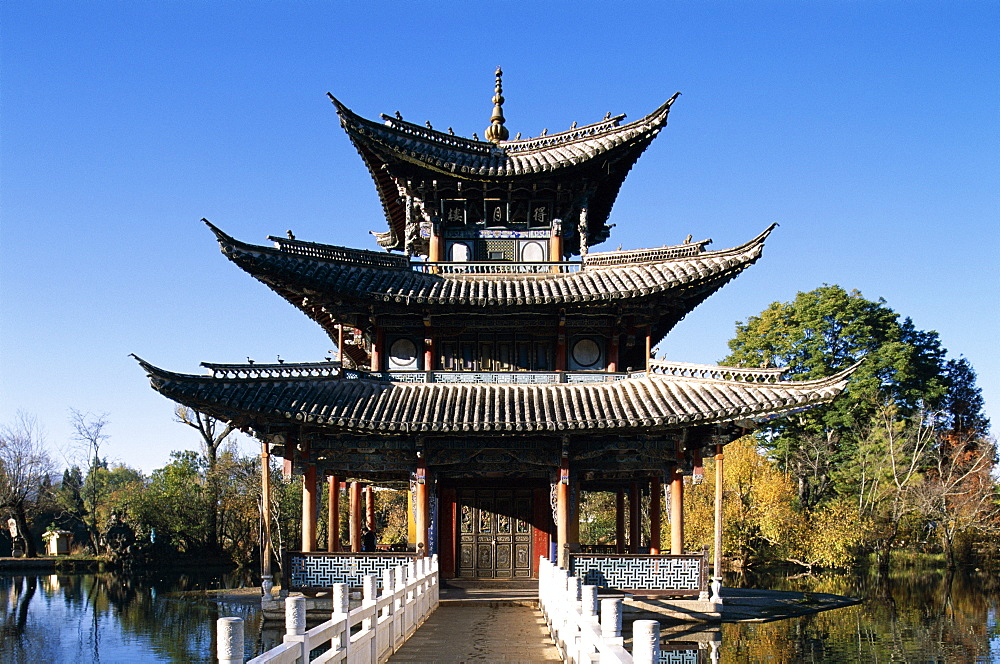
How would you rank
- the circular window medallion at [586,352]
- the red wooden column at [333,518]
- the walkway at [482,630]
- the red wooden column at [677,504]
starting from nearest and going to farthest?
1. the walkway at [482,630]
2. the red wooden column at [677,504]
3. the red wooden column at [333,518]
4. the circular window medallion at [586,352]

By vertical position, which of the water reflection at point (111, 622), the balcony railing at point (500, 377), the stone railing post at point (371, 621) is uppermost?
the balcony railing at point (500, 377)

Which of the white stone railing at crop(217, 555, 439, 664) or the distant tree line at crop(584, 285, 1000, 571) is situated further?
the distant tree line at crop(584, 285, 1000, 571)

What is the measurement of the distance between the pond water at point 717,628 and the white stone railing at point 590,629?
309 centimetres

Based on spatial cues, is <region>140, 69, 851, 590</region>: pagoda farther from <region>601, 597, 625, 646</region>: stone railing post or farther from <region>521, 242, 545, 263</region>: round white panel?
<region>601, 597, 625, 646</region>: stone railing post

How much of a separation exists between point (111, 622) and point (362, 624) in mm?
16187

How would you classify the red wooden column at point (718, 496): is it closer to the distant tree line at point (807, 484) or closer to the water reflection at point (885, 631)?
the water reflection at point (885, 631)

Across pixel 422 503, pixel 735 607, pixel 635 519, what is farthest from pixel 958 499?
pixel 422 503

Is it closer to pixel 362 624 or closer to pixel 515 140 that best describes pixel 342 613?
pixel 362 624

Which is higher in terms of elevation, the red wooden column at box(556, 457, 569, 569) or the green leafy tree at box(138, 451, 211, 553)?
the red wooden column at box(556, 457, 569, 569)

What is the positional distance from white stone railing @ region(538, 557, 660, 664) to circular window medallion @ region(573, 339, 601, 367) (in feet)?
22.3

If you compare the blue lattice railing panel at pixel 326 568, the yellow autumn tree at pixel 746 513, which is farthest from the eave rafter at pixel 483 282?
the yellow autumn tree at pixel 746 513

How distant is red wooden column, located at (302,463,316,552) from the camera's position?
1908 centimetres

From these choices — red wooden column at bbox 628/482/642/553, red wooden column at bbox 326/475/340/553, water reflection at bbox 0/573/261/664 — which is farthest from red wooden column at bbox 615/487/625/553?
water reflection at bbox 0/573/261/664

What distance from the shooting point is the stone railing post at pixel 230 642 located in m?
5.77
